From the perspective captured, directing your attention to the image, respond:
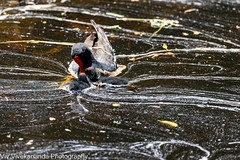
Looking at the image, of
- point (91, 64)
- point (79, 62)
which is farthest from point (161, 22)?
point (79, 62)

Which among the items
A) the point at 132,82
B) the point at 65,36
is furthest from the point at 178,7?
the point at 132,82

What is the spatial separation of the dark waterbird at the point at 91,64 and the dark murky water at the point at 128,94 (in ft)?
0.49

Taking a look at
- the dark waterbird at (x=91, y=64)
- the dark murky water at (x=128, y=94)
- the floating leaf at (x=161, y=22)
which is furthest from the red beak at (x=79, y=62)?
the floating leaf at (x=161, y=22)

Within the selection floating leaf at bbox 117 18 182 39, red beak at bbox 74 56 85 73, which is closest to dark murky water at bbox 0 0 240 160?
floating leaf at bbox 117 18 182 39

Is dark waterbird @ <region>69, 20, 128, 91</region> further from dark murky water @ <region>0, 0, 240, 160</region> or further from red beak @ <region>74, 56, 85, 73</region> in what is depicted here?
dark murky water @ <region>0, 0, 240, 160</region>

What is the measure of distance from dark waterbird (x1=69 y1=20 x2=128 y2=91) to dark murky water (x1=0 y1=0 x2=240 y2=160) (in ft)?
0.49

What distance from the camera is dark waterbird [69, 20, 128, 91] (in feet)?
20.7

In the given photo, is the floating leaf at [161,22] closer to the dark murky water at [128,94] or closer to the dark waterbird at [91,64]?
the dark murky water at [128,94]

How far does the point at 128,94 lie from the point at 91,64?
86 cm

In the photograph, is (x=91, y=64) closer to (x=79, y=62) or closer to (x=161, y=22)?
(x=79, y=62)

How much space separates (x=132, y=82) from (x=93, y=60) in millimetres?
746

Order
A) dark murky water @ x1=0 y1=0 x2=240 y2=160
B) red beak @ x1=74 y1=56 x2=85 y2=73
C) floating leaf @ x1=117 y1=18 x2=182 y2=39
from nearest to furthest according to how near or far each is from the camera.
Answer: dark murky water @ x1=0 y1=0 x2=240 y2=160, red beak @ x1=74 y1=56 x2=85 y2=73, floating leaf @ x1=117 y1=18 x2=182 y2=39

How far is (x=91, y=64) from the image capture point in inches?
260

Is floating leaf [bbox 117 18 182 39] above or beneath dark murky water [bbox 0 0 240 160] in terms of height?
above
